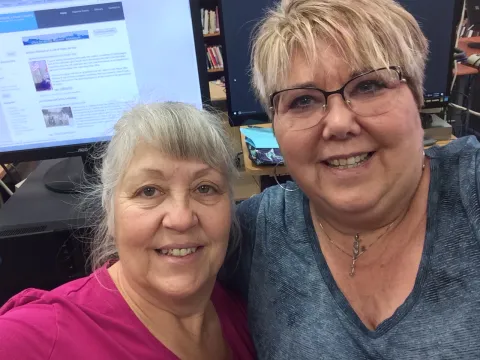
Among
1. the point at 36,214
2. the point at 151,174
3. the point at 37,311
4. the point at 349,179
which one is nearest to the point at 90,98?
the point at 36,214

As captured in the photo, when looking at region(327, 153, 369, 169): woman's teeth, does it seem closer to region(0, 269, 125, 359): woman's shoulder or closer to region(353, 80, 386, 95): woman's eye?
region(353, 80, 386, 95): woman's eye

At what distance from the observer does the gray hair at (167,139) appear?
96 cm

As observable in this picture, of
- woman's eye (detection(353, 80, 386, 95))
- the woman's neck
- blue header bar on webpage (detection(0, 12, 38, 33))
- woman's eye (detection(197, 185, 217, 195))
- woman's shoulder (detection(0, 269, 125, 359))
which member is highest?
blue header bar on webpage (detection(0, 12, 38, 33))

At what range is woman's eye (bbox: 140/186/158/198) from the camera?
97 cm

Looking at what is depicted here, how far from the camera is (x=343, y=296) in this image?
3.14ft

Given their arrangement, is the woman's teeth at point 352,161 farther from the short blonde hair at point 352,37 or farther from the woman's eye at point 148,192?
the woman's eye at point 148,192

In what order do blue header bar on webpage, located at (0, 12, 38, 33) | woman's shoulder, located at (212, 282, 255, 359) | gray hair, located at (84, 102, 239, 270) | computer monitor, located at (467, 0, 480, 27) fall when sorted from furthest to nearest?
computer monitor, located at (467, 0, 480, 27), blue header bar on webpage, located at (0, 12, 38, 33), woman's shoulder, located at (212, 282, 255, 359), gray hair, located at (84, 102, 239, 270)

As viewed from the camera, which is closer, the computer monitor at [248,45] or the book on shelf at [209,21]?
the computer monitor at [248,45]

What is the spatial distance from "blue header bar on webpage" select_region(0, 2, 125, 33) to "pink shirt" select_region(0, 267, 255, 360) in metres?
0.75

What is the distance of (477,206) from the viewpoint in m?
0.87

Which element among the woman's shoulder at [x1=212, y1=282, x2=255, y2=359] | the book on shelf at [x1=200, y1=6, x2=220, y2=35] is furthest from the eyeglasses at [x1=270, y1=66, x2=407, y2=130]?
the book on shelf at [x1=200, y1=6, x2=220, y2=35]

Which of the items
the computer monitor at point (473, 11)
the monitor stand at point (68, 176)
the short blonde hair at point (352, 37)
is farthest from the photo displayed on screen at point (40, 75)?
the computer monitor at point (473, 11)

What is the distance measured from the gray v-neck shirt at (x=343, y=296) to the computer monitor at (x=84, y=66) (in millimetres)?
565

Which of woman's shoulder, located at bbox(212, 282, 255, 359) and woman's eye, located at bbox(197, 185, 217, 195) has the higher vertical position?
woman's eye, located at bbox(197, 185, 217, 195)
